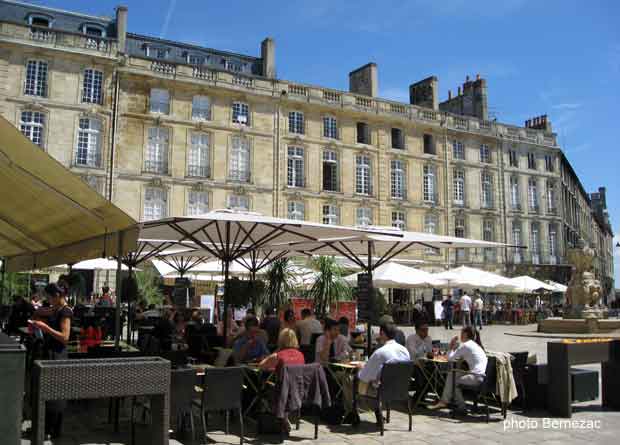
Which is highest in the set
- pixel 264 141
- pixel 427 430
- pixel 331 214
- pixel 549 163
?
pixel 549 163

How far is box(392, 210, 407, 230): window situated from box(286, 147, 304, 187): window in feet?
18.2

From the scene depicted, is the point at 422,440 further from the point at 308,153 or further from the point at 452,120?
the point at 452,120

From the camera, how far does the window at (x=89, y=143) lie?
2380 cm

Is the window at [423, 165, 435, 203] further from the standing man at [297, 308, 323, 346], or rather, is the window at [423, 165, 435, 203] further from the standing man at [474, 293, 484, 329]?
the standing man at [297, 308, 323, 346]

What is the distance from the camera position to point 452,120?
1299 inches

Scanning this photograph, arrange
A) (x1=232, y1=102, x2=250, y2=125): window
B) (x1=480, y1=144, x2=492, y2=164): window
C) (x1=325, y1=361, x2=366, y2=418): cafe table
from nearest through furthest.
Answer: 1. (x1=325, y1=361, x2=366, y2=418): cafe table
2. (x1=232, y1=102, x2=250, y2=125): window
3. (x1=480, y1=144, x2=492, y2=164): window

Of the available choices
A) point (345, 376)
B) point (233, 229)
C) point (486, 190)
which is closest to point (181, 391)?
point (345, 376)

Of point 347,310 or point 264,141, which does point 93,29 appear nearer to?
point 264,141

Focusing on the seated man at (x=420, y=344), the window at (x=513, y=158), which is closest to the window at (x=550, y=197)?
the window at (x=513, y=158)

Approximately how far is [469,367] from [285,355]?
6.99ft

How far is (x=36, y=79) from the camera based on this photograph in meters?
23.0

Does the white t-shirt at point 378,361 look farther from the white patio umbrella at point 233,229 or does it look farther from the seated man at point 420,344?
the white patio umbrella at point 233,229

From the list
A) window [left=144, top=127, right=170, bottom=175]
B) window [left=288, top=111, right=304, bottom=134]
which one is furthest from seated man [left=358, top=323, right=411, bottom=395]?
window [left=288, top=111, right=304, bottom=134]

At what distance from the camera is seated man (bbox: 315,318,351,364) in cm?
664
